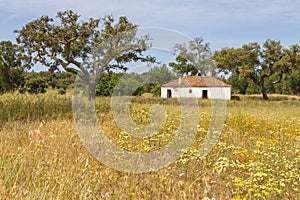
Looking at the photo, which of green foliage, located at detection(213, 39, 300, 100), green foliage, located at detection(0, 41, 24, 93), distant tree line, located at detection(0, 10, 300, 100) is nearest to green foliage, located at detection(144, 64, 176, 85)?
distant tree line, located at detection(0, 10, 300, 100)

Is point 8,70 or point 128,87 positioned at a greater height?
point 8,70

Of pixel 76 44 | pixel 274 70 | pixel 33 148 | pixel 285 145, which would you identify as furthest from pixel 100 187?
pixel 274 70

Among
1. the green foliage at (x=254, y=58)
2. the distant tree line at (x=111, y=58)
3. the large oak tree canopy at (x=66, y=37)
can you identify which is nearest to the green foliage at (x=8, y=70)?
the distant tree line at (x=111, y=58)

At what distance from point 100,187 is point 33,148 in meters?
2.14

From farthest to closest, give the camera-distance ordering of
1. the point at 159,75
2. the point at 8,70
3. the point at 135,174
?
the point at 8,70 → the point at 159,75 → the point at 135,174

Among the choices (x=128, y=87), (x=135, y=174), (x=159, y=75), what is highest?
(x=159, y=75)

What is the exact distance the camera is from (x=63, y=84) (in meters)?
36.8

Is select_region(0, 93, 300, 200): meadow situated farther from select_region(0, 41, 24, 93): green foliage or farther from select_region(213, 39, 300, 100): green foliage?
select_region(213, 39, 300, 100): green foliage

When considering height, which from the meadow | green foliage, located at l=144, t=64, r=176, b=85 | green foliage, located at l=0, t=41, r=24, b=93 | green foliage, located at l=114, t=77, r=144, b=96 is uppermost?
green foliage, located at l=0, t=41, r=24, b=93

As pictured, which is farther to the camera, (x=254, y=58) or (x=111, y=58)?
(x=254, y=58)

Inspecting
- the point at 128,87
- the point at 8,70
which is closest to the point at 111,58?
the point at 128,87

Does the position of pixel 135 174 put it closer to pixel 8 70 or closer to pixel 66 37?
pixel 66 37

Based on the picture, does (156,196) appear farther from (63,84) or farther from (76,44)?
(63,84)

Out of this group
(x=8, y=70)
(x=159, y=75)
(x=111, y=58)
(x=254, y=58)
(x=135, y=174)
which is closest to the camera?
(x=135, y=174)
